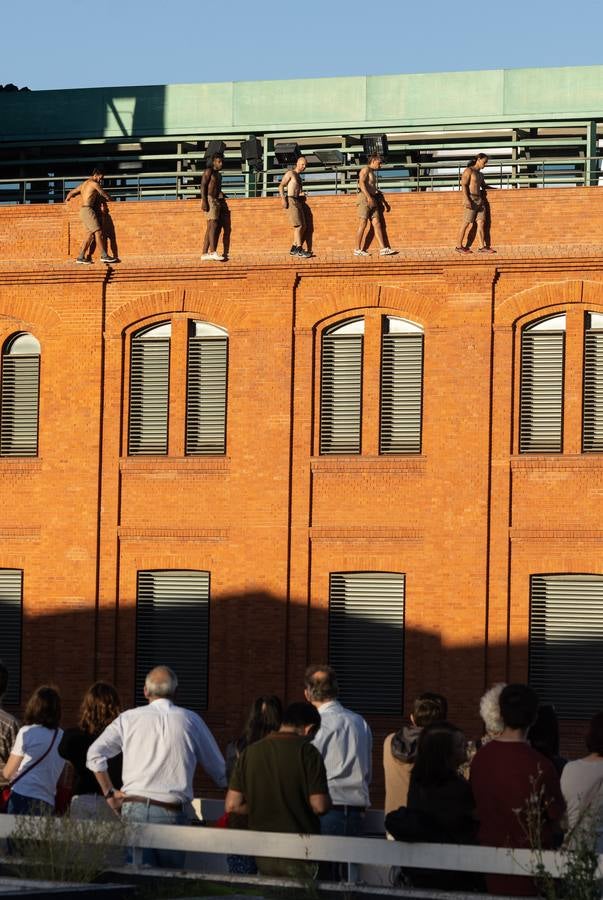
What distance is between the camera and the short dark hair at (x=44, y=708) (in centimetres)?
1228

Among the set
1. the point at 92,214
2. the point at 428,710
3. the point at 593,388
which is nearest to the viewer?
the point at 428,710

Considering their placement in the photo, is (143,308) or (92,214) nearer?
(92,214)

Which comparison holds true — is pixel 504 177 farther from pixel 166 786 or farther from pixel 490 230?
pixel 166 786

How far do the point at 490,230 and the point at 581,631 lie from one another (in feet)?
20.4

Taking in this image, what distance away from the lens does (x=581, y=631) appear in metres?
26.3

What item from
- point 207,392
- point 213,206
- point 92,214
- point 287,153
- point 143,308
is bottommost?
point 207,392

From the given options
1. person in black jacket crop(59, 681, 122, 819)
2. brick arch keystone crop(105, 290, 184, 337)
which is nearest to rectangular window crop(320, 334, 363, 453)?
brick arch keystone crop(105, 290, 184, 337)

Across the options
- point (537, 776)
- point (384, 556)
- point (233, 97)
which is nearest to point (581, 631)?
point (384, 556)

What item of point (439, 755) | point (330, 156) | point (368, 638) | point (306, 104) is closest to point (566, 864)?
point (439, 755)

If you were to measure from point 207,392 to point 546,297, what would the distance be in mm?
5534

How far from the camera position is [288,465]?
2725 cm

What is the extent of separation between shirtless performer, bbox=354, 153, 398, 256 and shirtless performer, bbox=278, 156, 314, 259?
0.87 meters

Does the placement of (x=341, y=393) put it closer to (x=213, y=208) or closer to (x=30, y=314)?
(x=213, y=208)

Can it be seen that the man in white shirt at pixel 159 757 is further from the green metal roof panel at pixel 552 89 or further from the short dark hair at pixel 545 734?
the green metal roof panel at pixel 552 89
